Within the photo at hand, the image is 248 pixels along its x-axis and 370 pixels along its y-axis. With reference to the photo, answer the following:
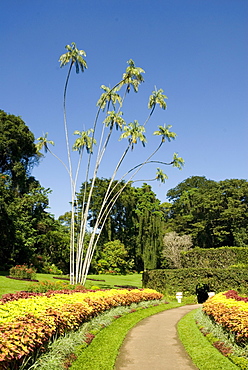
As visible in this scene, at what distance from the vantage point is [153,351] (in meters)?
7.07

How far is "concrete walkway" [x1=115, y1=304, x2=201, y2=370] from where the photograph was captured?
5959mm

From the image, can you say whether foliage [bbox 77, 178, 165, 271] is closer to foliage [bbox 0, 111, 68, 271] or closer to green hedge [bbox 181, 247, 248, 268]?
foliage [bbox 0, 111, 68, 271]

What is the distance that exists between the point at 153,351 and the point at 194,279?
15.5 metres

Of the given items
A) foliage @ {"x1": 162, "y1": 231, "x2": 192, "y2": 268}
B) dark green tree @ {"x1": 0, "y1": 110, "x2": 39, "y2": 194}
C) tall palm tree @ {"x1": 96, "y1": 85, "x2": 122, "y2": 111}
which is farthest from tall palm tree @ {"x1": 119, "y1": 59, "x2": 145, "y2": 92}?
foliage @ {"x1": 162, "y1": 231, "x2": 192, "y2": 268}

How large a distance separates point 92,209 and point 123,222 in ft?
21.1

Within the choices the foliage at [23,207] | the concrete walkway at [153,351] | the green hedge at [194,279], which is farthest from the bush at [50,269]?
the concrete walkway at [153,351]

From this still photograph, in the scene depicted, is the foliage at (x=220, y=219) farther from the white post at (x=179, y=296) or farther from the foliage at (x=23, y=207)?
the white post at (x=179, y=296)

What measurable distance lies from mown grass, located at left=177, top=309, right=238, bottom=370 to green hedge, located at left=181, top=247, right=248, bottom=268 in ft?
57.9

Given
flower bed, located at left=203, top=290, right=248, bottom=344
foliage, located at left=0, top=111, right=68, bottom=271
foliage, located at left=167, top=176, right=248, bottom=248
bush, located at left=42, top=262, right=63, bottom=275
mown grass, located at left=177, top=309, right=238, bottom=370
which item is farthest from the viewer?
foliage, located at left=167, top=176, right=248, bottom=248

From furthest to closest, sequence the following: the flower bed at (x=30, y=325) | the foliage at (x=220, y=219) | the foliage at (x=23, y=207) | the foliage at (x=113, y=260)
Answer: the foliage at (x=220, y=219) < the foliage at (x=113, y=260) < the foliage at (x=23, y=207) < the flower bed at (x=30, y=325)

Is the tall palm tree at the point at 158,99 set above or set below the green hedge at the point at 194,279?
above

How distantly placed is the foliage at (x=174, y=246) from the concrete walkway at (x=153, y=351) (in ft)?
109

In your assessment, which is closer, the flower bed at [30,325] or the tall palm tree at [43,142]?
the flower bed at [30,325]

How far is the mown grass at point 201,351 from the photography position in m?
5.92
